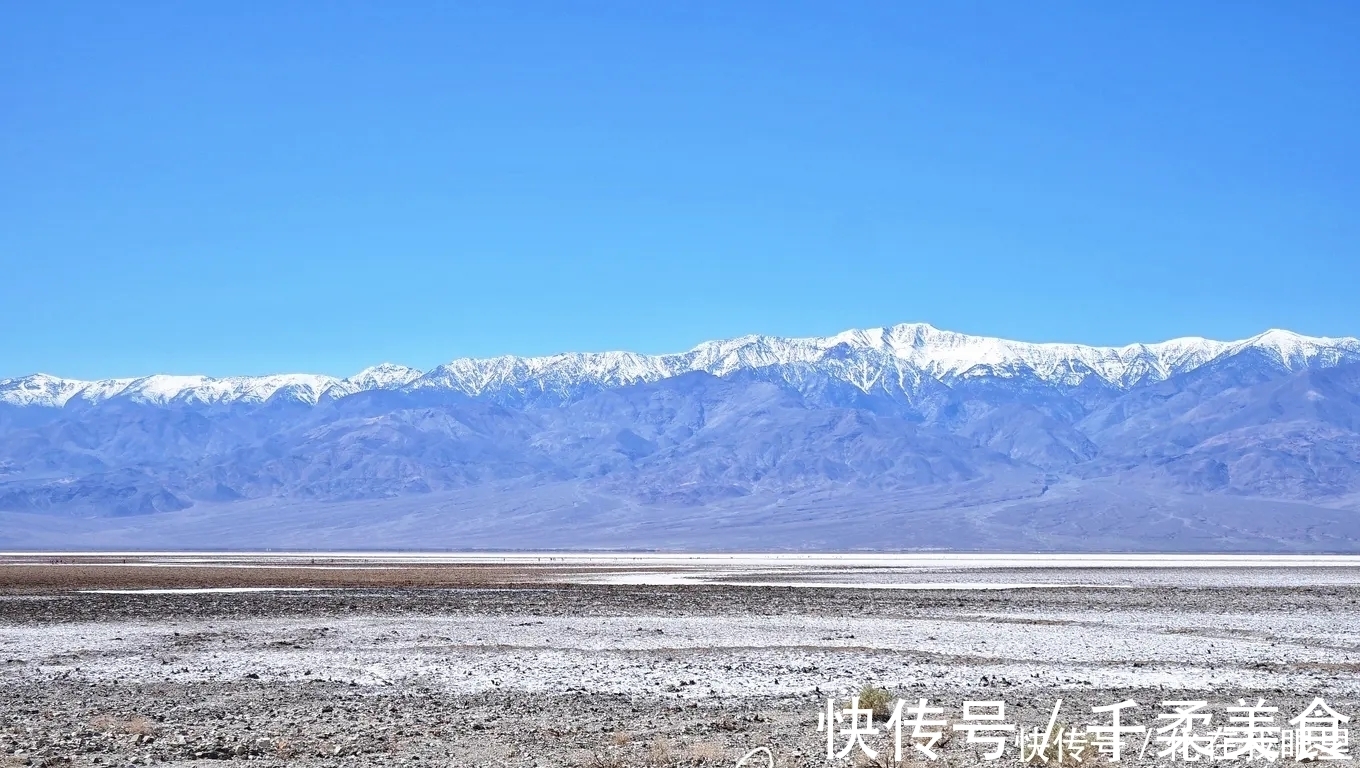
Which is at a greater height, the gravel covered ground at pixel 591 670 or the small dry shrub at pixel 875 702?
the small dry shrub at pixel 875 702

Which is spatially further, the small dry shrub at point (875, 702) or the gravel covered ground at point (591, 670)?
the small dry shrub at point (875, 702)

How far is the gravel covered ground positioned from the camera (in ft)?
45.3

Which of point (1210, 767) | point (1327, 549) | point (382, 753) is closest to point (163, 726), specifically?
point (382, 753)

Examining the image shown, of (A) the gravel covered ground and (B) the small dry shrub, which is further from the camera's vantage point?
(B) the small dry shrub

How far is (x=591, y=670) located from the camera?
20.5 meters

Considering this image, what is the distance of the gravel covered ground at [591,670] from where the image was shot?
13797 mm

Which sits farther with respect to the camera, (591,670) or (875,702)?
(591,670)

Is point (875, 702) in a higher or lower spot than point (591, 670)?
higher

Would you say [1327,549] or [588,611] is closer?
[588,611]

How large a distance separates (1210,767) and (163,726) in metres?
10.4

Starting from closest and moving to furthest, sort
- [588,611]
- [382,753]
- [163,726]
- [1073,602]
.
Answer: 1. [382,753]
2. [163,726]
3. [588,611]
4. [1073,602]

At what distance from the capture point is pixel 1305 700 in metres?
16.3

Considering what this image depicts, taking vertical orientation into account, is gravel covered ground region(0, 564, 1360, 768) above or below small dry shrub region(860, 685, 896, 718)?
below

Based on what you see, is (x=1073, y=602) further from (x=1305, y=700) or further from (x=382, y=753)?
(x=382, y=753)
